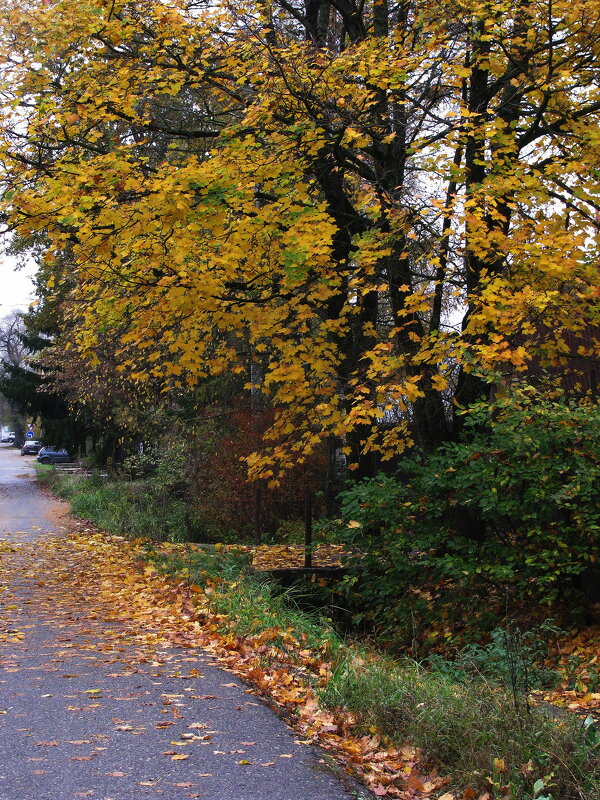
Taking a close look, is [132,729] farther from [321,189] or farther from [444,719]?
[321,189]

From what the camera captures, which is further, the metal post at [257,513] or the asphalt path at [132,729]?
the metal post at [257,513]

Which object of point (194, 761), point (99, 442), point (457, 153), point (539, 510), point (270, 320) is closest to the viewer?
point (194, 761)

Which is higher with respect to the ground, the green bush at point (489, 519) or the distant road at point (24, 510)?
the green bush at point (489, 519)

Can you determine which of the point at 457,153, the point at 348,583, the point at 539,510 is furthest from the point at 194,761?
the point at 457,153

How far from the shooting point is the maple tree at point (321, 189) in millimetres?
8758

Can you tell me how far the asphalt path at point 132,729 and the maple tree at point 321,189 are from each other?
3.59 m

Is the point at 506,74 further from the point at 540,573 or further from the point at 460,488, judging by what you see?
the point at 540,573

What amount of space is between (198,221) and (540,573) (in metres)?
5.39

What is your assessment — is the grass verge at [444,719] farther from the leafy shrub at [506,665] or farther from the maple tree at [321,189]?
the maple tree at [321,189]

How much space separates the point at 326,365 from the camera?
1005 centimetres

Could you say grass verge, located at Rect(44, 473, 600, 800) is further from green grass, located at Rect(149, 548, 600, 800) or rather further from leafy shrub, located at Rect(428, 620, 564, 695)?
leafy shrub, located at Rect(428, 620, 564, 695)

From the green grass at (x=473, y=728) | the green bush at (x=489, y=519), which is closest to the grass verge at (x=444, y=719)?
the green grass at (x=473, y=728)

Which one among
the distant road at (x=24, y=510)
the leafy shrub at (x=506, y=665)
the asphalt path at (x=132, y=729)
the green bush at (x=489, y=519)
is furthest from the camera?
the distant road at (x=24, y=510)

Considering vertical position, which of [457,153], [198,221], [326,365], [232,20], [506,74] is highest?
[232,20]
